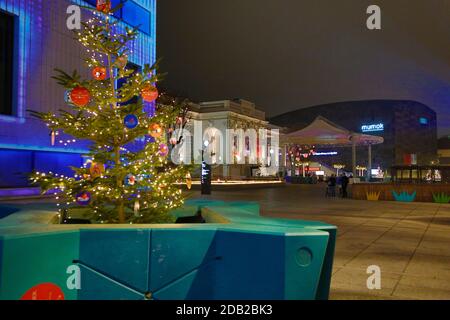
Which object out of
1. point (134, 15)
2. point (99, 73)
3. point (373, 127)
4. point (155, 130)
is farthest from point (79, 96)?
point (373, 127)

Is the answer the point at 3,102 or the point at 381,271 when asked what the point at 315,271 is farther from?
the point at 3,102

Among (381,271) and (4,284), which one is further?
(381,271)

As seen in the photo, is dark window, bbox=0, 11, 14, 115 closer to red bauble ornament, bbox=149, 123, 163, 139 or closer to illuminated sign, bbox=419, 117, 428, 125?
red bauble ornament, bbox=149, 123, 163, 139

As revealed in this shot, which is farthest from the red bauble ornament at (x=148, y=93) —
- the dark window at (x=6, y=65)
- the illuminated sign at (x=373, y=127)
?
the illuminated sign at (x=373, y=127)

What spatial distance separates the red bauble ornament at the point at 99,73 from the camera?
5914mm

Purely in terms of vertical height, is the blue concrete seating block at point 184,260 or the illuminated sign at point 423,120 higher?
the illuminated sign at point 423,120

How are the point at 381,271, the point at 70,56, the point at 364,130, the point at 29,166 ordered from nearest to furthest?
the point at 381,271, the point at 29,166, the point at 70,56, the point at 364,130

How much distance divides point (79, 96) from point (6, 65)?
22.3m

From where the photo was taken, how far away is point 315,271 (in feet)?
12.9

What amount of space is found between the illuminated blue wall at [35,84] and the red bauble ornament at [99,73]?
789 inches

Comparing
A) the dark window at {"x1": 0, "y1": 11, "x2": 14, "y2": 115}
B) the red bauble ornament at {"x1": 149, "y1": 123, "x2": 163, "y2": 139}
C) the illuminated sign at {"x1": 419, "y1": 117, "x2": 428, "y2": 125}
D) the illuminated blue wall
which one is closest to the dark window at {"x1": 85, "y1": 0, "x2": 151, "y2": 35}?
the illuminated blue wall

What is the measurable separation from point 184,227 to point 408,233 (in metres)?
8.33

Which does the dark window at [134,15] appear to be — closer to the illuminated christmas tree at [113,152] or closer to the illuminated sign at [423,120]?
the illuminated christmas tree at [113,152]
